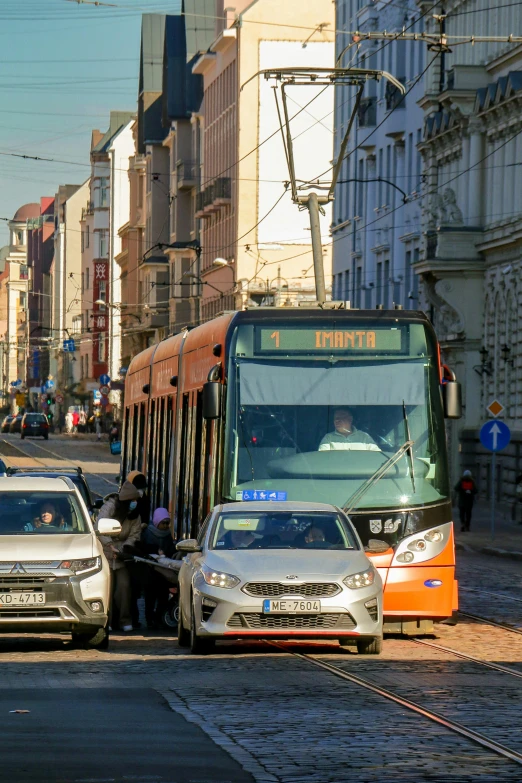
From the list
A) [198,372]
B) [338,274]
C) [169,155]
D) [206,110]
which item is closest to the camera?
[198,372]

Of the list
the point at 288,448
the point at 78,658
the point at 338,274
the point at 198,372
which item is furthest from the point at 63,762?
the point at 338,274

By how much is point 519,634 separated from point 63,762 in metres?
9.94

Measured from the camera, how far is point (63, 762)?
943cm

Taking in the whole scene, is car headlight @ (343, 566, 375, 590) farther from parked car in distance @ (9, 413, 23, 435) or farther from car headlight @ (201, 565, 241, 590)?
parked car in distance @ (9, 413, 23, 435)

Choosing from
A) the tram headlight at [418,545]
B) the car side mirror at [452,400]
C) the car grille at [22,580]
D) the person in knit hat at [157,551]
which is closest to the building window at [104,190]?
the person in knit hat at [157,551]

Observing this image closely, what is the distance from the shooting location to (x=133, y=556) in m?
19.6

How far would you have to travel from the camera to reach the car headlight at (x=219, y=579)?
15.6m

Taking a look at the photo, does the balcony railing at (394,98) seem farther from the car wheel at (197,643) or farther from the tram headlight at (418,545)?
the car wheel at (197,643)

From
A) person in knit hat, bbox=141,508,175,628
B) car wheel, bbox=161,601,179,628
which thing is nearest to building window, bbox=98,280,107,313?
person in knit hat, bbox=141,508,175,628

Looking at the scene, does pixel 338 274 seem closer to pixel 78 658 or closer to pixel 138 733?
pixel 78 658

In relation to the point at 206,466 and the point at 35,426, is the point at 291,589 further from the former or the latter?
the point at 35,426

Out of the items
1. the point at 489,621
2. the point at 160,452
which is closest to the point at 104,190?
the point at 160,452

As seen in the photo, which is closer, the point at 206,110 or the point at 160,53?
the point at 206,110

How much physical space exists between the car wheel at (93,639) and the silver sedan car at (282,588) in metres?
0.81
